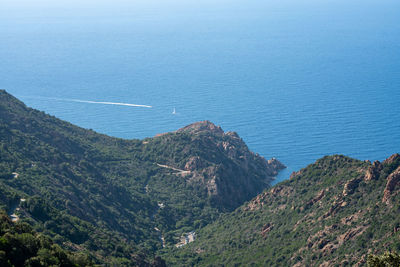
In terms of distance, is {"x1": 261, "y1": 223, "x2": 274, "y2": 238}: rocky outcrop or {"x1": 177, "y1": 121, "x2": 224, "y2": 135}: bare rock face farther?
{"x1": 177, "y1": 121, "x2": 224, "y2": 135}: bare rock face

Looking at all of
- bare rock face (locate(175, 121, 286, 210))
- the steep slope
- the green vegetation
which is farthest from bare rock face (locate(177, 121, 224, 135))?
the green vegetation

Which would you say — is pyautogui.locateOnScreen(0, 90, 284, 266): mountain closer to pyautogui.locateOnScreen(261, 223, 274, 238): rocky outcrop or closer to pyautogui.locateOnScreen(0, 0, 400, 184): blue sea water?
pyautogui.locateOnScreen(261, 223, 274, 238): rocky outcrop

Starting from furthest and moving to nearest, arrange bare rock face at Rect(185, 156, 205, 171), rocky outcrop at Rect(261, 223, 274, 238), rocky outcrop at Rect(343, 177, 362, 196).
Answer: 1. bare rock face at Rect(185, 156, 205, 171)
2. rocky outcrop at Rect(261, 223, 274, 238)
3. rocky outcrop at Rect(343, 177, 362, 196)

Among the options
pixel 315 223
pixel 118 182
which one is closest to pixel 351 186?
pixel 315 223

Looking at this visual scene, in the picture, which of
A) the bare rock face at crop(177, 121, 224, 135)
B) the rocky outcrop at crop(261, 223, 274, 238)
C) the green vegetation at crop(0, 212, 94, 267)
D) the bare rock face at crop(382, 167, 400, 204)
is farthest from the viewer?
the bare rock face at crop(177, 121, 224, 135)

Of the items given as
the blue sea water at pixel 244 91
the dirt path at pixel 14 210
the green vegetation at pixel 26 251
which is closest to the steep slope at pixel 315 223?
the dirt path at pixel 14 210

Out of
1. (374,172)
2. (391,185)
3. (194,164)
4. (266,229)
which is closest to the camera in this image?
(391,185)

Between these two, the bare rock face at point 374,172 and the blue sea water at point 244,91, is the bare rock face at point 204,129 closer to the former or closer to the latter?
the blue sea water at point 244,91

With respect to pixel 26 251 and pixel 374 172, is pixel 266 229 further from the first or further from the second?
pixel 26 251
